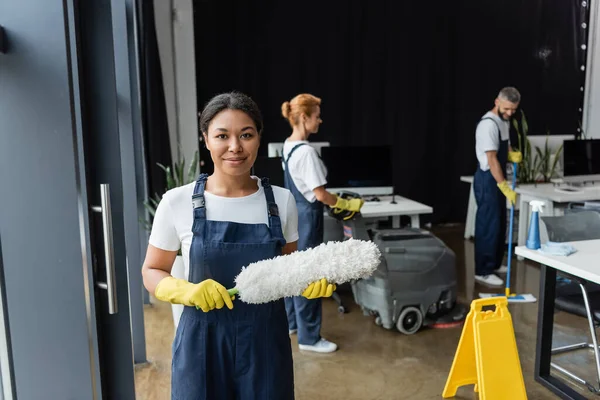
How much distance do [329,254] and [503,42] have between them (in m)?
5.93

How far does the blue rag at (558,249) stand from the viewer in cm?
276

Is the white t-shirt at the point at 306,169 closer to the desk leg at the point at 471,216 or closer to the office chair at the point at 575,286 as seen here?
the office chair at the point at 575,286

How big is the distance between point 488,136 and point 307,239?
1.99 meters

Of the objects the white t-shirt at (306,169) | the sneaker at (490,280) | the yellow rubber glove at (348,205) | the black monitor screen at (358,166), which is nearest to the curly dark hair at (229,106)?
the white t-shirt at (306,169)

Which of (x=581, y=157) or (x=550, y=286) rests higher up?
(x=581, y=157)

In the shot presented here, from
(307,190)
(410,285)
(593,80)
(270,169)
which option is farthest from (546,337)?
(593,80)

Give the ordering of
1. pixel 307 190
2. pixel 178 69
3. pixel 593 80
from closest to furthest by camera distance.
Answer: pixel 307 190, pixel 178 69, pixel 593 80

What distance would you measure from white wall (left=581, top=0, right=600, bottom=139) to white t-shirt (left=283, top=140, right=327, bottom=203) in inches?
204

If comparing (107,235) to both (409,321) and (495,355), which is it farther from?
(409,321)

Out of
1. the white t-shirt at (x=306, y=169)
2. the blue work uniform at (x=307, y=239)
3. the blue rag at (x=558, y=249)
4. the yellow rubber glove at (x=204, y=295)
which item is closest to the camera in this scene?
the yellow rubber glove at (x=204, y=295)

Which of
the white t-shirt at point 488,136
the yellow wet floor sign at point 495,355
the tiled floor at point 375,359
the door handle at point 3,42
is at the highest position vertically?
the door handle at point 3,42

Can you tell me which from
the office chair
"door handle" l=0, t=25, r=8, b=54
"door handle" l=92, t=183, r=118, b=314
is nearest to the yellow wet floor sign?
the office chair

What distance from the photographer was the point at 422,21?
6.21 metres

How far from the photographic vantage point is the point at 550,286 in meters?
2.81
